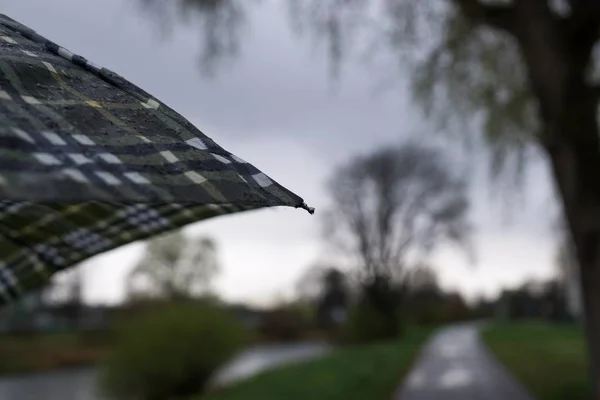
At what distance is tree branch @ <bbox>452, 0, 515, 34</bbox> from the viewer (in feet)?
24.0

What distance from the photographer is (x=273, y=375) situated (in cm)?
1396

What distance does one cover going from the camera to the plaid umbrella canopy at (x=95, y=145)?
1126 mm

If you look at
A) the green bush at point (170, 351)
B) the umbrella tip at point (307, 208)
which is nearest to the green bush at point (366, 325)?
the green bush at point (170, 351)

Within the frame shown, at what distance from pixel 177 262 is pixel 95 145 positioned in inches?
1230

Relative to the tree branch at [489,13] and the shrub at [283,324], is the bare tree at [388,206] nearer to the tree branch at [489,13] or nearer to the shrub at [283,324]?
the shrub at [283,324]

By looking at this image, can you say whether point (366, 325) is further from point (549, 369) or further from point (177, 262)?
point (549, 369)

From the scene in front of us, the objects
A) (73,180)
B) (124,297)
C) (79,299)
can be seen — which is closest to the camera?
(73,180)

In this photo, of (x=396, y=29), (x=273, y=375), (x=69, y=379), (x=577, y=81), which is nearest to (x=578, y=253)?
(x=577, y=81)

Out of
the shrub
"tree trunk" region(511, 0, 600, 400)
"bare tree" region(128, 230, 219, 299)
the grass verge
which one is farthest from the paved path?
the shrub

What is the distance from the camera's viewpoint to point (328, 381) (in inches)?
484

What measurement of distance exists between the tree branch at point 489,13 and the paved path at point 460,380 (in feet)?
20.2

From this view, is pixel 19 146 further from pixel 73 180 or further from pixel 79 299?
pixel 79 299

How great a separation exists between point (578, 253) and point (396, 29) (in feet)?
10.7

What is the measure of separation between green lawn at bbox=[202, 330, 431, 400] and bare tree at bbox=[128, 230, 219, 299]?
886 centimetres
